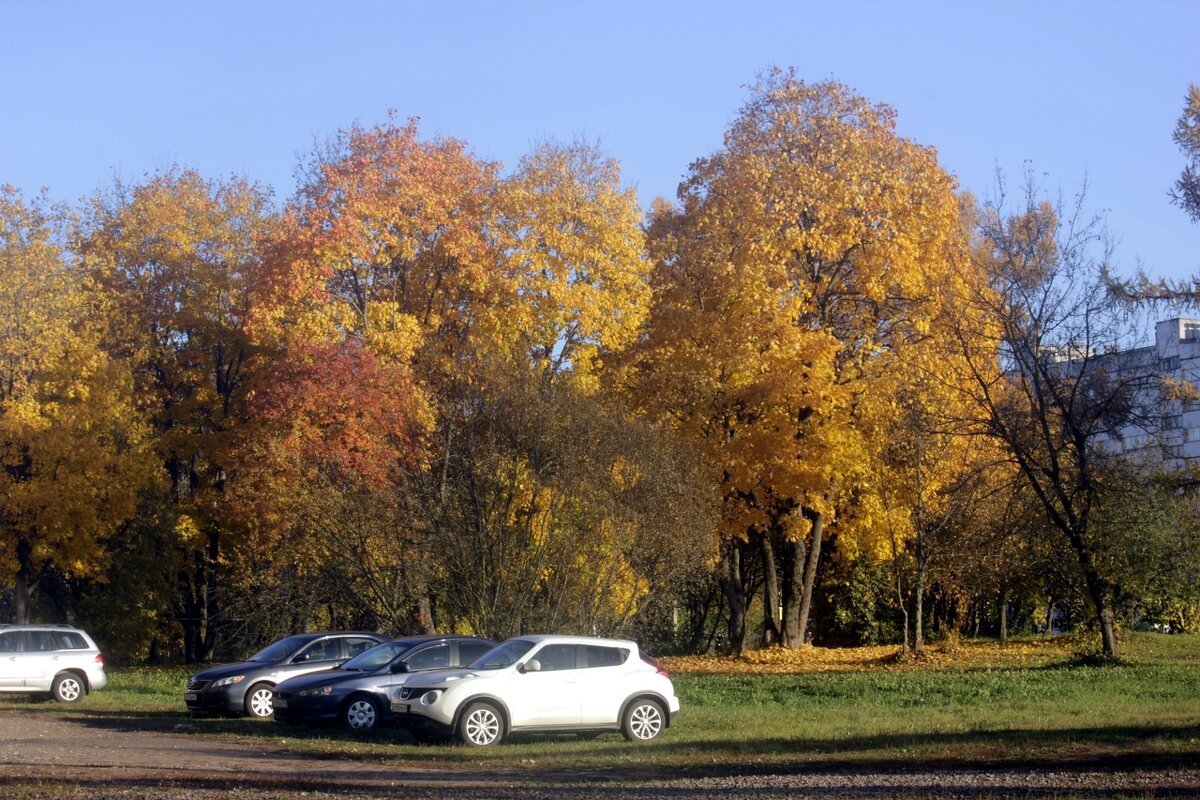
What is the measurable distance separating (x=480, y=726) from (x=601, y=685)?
1844 millimetres

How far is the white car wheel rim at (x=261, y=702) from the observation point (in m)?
22.4

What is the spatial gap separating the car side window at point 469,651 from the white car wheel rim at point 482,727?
8.56 ft

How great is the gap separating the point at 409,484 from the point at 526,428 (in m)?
2.93

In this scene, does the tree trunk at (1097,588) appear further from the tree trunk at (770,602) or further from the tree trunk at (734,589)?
the tree trunk at (734,589)

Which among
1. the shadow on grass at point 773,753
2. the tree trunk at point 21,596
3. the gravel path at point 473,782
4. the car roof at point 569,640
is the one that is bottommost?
the shadow on grass at point 773,753

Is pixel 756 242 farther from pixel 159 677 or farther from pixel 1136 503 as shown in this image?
pixel 159 677

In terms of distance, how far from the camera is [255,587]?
31297mm

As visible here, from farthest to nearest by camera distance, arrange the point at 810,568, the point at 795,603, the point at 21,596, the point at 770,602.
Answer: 1. the point at 770,602
2. the point at 21,596
3. the point at 810,568
4. the point at 795,603

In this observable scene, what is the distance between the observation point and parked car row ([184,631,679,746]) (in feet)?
57.0

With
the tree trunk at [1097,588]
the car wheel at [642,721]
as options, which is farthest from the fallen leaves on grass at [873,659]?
the car wheel at [642,721]

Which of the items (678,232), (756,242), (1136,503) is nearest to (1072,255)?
(1136,503)

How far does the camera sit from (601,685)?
17891 millimetres

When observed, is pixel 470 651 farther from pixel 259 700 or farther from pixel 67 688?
pixel 67 688

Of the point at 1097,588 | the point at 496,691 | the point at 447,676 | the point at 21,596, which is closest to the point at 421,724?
the point at 447,676
